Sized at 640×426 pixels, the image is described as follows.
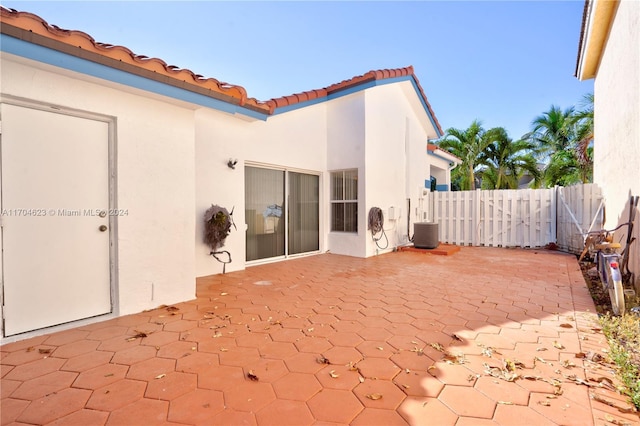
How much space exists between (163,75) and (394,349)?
420 cm

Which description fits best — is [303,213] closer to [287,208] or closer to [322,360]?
[287,208]

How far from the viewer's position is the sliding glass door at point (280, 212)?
6.78 metres

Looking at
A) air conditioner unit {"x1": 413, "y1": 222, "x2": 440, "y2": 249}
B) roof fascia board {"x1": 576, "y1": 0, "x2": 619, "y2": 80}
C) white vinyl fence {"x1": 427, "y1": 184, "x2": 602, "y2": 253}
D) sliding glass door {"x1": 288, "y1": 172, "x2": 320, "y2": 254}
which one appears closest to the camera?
roof fascia board {"x1": 576, "y1": 0, "x2": 619, "y2": 80}

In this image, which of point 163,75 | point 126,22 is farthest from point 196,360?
point 126,22

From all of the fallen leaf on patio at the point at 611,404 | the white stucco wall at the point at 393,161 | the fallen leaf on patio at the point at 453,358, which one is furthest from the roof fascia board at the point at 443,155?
the fallen leaf on patio at the point at 611,404

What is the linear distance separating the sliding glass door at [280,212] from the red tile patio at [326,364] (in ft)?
7.96

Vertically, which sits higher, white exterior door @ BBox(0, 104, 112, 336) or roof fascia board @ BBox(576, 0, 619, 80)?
roof fascia board @ BBox(576, 0, 619, 80)

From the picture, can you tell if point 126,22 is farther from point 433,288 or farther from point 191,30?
point 433,288

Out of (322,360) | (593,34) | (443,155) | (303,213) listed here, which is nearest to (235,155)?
(303,213)

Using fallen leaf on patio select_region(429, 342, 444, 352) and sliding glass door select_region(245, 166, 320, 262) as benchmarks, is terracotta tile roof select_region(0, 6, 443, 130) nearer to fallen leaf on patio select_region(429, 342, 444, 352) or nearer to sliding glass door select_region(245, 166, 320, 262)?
sliding glass door select_region(245, 166, 320, 262)

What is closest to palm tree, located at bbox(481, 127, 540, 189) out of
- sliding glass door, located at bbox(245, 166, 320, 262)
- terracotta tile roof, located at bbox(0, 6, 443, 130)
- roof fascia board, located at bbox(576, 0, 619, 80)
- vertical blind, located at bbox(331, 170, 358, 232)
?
roof fascia board, located at bbox(576, 0, 619, 80)

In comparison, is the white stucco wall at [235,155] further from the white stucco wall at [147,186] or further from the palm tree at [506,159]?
the palm tree at [506,159]

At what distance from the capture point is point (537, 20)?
9.91m

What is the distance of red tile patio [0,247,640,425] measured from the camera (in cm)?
192
